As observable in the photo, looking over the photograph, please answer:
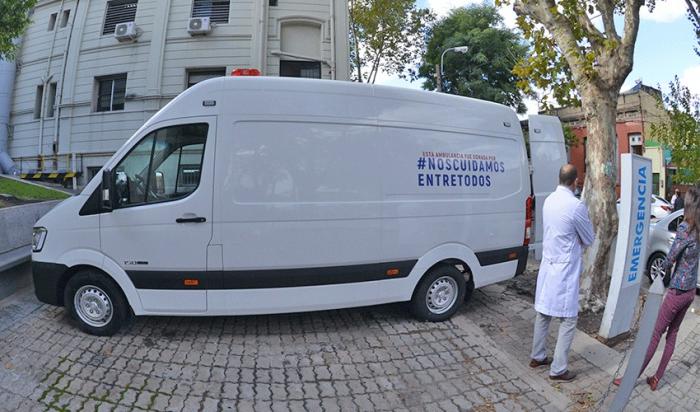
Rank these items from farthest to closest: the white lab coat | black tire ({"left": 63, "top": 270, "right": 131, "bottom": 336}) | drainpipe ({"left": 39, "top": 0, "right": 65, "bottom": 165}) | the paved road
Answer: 1. drainpipe ({"left": 39, "top": 0, "right": 65, "bottom": 165})
2. the paved road
3. black tire ({"left": 63, "top": 270, "right": 131, "bottom": 336})
4. the white lab coat

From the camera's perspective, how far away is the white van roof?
12.6ft

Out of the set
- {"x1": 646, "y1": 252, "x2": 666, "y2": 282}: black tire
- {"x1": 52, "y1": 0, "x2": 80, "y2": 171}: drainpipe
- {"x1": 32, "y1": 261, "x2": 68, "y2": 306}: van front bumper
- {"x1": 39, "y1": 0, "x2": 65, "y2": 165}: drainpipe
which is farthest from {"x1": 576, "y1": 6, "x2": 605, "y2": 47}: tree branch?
{"x1": 39, "y1": 0, "x2": 65, "y2": 165}: drainpipe

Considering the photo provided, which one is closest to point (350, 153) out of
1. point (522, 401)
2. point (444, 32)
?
point (522, 401)

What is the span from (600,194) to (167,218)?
479 cm

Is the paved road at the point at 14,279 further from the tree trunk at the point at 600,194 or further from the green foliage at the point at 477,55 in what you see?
the green foliage at the point at 477,55

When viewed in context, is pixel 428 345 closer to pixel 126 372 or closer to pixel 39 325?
pixel 126 372

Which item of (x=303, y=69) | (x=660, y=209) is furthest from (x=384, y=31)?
(x=660, y=209)

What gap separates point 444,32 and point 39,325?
2373cm

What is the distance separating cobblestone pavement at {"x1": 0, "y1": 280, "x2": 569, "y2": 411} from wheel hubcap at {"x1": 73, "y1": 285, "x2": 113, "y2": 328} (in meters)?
0.18

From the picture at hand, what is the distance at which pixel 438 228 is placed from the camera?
4.39 meters

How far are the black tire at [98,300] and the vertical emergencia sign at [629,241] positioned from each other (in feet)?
15.6

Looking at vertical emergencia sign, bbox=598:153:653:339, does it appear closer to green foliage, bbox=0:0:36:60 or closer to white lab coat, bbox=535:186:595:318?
white lab coat, bbox=535:186:595:318

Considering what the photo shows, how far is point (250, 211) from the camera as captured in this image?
3768 mm

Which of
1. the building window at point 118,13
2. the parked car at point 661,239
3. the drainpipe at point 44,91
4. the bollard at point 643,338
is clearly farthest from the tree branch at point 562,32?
the drainpipe at point 44,91
